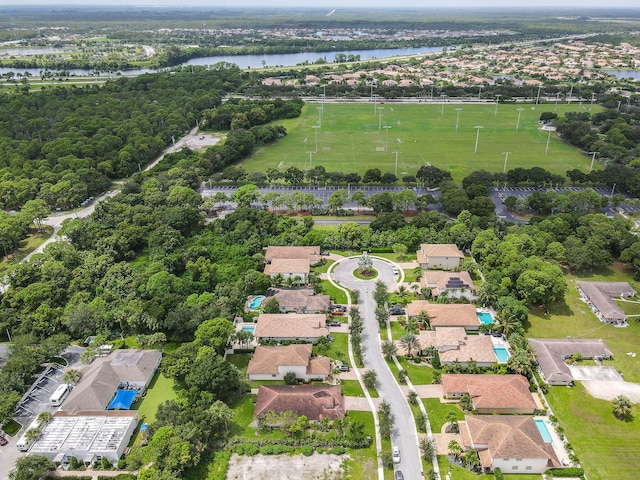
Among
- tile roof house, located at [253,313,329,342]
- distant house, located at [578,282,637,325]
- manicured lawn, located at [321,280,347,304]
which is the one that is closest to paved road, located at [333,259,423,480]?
manicured lawn, located at [321,280,347,304]

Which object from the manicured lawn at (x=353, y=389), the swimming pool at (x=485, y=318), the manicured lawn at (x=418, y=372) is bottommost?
the manicured lawn at (x=353, y=389)

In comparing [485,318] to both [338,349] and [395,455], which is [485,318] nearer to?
[338,349]

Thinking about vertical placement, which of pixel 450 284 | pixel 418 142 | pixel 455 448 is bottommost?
pixel 455 448

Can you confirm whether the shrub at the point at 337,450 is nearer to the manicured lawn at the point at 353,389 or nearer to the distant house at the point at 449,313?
the manicured lawn at the point at 353,389

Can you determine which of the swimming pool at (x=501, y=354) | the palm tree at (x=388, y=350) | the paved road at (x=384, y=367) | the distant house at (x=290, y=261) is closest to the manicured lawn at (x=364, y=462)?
the paved road at (x=384, y=367)

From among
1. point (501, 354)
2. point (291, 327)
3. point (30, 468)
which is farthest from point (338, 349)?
point (30, 468)

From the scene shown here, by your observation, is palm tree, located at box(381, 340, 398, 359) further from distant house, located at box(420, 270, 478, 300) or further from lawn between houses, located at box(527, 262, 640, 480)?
lawn between houses, located at box(527, 262, 640, 480)
